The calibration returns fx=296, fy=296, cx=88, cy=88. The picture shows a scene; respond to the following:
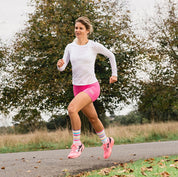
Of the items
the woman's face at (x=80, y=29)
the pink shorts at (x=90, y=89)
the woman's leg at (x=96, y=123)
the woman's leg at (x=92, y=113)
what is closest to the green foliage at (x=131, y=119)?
the woman's leg at (x=96, y=123)

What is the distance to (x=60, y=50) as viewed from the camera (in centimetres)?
1543

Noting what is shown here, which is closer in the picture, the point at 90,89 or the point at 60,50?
the point at 90,89

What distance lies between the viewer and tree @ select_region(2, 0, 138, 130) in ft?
53.4

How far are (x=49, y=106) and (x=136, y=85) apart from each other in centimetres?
572

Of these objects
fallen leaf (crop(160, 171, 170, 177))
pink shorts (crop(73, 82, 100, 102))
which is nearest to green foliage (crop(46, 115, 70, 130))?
pink shorts (crop(73, 82, 100, 102))

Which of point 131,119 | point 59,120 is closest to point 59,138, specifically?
point 59,120

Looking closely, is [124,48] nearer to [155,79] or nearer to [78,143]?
[155,79]

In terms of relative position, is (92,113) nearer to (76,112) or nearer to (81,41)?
(76,112)

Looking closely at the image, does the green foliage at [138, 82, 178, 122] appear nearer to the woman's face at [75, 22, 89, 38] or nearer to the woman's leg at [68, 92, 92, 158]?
the woman's face at [75, 22, 89, 38]

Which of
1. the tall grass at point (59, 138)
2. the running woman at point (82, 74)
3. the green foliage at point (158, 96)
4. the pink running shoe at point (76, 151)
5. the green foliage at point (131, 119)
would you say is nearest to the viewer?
the pink running shoe at point (76, 151)

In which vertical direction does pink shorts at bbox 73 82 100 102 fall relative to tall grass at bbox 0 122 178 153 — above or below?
above

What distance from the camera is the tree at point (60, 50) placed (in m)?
16.3

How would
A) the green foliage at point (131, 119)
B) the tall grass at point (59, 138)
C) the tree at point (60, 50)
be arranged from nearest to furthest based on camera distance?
the tall grass at point (59, 138)
the tree at point (60, 50)
the green foliage at point (131, 119)

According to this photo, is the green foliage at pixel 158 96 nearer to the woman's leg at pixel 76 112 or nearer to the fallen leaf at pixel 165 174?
the woman's leg at pixel 76 112
